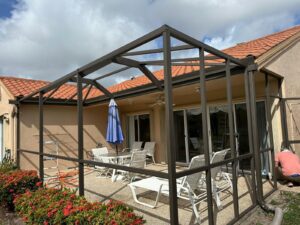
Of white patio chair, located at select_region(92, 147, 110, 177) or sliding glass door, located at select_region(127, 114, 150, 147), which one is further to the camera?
sliding glass door, located at select_region(127, 114, 150, 147)

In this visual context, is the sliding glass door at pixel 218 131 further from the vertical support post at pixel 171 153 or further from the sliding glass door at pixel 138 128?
the vertical support post at pixel 171 153

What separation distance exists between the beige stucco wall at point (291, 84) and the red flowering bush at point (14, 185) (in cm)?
680

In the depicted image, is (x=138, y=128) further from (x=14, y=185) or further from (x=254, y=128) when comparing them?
(x=254, y=128)

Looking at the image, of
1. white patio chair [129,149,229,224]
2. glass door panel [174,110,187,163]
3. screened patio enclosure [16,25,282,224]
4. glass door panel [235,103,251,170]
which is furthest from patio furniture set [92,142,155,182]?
glass door panel [235,103,251,170]

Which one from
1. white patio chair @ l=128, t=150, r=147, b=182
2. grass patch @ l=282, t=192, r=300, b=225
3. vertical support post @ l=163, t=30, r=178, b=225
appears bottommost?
grass patch @ l=282, t=192, r=300, b=225

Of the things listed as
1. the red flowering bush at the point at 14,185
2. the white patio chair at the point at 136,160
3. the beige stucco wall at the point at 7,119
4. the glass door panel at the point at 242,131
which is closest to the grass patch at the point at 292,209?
the glass door panel at the point at 242,131

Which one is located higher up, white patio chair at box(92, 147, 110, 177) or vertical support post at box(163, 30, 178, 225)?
vertical support post at box(163, 30, 178, 225)

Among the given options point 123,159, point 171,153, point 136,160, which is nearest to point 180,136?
point 123,159

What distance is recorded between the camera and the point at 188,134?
30.6ft

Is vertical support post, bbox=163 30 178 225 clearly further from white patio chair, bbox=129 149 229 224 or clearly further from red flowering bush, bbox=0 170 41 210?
red flowering bush, bbox=0 170 41 210

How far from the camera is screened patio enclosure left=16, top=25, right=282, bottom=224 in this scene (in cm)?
298

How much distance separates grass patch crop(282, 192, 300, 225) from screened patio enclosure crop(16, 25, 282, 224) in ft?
1.56

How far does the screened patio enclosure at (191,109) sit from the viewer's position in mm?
2984

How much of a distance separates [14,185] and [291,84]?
7.93 metres
